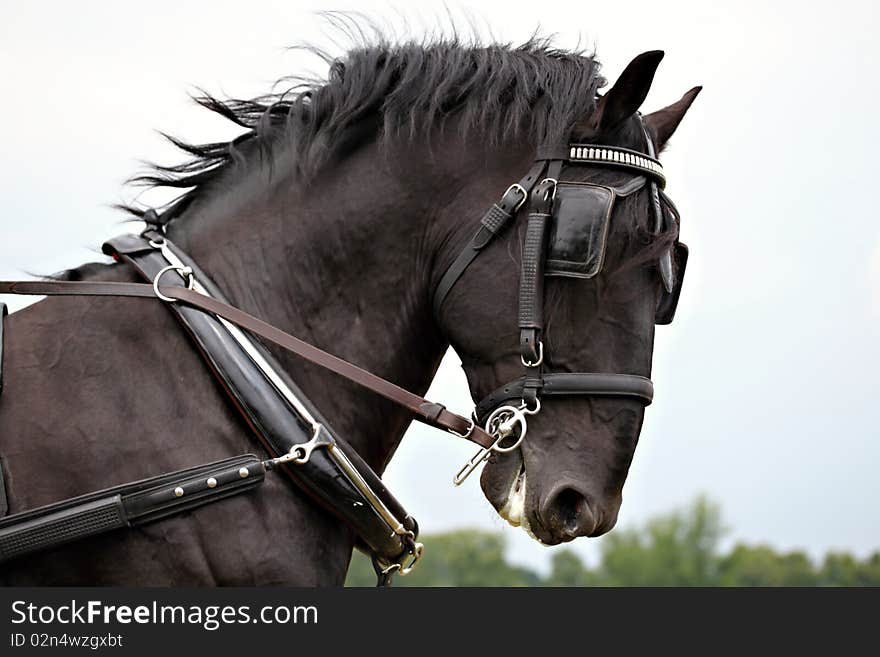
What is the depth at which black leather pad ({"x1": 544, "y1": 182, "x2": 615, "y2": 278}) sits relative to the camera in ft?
12.6

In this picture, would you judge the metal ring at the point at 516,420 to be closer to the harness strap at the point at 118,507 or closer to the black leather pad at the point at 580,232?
the black leather pad at the point at 580,232

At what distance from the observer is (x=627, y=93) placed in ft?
13.3

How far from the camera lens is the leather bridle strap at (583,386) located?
3846 mm

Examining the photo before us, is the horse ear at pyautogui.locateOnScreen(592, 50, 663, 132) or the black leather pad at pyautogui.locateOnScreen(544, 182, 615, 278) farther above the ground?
the horse ear at pyautogui.locateOnScreen(592, 50, 663, 132)

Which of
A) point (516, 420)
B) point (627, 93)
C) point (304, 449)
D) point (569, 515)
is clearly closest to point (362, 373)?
point (304, 449)

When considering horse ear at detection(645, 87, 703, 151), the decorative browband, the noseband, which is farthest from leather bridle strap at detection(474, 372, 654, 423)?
horse ear at detection(645, 87, 703, 151)

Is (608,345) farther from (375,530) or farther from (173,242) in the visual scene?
(173,242)

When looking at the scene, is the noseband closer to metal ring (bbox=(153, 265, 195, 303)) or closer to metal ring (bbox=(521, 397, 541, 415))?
metal ring (bbox=(521, 397, 541, 415))

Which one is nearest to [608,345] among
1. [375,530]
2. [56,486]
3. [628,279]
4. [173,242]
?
[628,279]

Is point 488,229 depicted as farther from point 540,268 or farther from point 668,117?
point 668,117

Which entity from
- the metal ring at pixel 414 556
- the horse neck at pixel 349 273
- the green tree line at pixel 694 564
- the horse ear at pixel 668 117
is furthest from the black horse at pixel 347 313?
the green tree line at pixel 694 564

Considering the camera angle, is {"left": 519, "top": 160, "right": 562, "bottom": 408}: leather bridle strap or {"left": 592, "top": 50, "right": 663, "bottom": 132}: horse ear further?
{"left": 592, "top": 50, "right": 663, "bottom": 132}: horse ear

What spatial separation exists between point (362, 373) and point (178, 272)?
778 millimetres

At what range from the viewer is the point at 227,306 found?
383 centimetres
